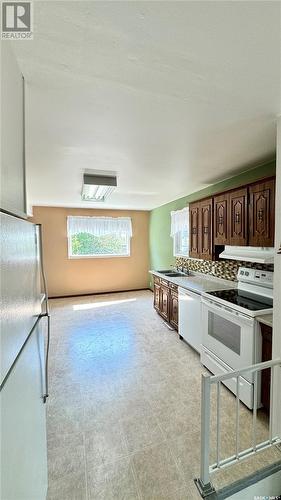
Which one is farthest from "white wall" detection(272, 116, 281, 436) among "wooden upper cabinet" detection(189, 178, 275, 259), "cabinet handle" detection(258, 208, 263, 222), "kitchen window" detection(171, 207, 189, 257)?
"kitchen window" detection(171, 207, 189, 257)

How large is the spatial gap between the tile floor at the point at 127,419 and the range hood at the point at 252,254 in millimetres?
1395

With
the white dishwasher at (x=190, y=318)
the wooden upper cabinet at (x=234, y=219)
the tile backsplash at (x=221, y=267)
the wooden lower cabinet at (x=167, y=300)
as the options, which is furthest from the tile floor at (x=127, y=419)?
the wooden upper cabinet at (x=234, y=219)

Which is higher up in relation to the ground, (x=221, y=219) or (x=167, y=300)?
(x=221, y=219)

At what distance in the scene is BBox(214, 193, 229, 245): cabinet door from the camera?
8.89ft

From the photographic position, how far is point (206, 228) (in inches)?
123

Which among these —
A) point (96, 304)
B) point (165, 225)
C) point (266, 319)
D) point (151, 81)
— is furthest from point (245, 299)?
point (96, 304)

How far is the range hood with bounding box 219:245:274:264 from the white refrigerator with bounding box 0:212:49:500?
6.50 feet

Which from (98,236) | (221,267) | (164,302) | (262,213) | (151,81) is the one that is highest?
(151,81)

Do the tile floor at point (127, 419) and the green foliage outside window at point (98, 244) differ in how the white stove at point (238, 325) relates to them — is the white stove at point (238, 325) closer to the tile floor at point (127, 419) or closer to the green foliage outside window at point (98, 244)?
the tile floor at point (127, 419)

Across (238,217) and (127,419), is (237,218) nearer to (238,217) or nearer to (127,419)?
(238,217)

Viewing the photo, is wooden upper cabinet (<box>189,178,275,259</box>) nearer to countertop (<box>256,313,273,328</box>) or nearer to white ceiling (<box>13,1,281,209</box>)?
white ceiling (<box>13,1,281,209</box>)

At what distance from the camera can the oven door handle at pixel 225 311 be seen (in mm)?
1984

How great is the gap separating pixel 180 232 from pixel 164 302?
1.53m

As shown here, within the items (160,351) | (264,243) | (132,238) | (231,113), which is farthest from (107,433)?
(132,238)
